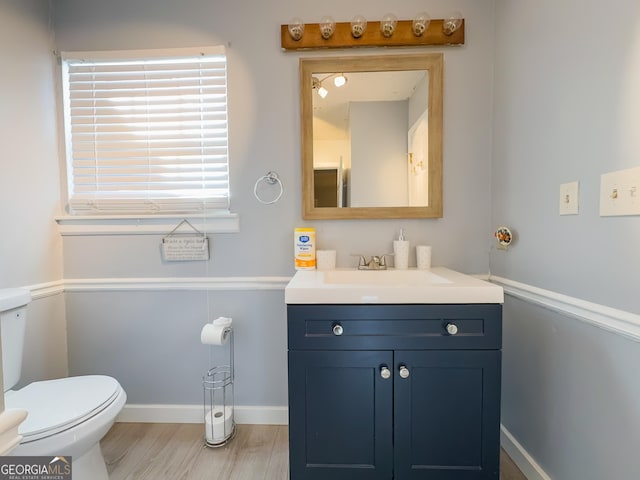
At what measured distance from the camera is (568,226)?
1114mm

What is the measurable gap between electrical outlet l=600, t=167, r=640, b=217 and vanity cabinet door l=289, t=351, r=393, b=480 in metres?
0.81

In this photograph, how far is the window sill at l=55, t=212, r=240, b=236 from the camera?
67.0 inches

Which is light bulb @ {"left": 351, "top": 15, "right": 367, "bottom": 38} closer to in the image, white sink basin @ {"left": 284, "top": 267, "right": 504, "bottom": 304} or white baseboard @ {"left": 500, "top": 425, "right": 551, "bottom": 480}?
white sink basin @ {"left": 284, "top": 267, "right": 504, "bottom": 304}

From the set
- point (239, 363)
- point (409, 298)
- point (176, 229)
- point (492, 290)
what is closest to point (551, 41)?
point (492, 290)

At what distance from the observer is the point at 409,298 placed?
A: 1.11 meters

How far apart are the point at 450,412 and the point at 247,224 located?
1240 millimetres

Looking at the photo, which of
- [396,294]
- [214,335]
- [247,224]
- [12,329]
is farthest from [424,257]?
[12,329]

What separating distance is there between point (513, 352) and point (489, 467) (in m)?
0.54

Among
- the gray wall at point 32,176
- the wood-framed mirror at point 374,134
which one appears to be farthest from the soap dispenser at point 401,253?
the gray wall at point 32,176

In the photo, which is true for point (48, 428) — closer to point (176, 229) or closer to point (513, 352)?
point (176, 229)

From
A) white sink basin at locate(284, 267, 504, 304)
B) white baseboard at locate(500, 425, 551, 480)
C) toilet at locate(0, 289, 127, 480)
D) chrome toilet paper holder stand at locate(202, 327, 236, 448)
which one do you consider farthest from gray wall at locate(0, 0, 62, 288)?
white baseboard at locate(500, 425, 551, 480)

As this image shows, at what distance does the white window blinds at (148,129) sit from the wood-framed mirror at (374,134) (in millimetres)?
490

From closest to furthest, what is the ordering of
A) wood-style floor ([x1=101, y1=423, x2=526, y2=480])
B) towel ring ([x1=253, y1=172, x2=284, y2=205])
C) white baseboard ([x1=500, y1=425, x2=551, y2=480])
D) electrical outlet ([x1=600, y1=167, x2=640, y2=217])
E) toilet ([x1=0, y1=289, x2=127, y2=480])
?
1. electrical outlet ([x1=600, y1=167, x2=640, y2=217])
2. toilet ([x1=0, y1=289, x2=127, y2=480])
3. white baseboard ([x1=500, y1=425, x2=551, y2=480])
4. wood-style floor ([x1=101, y1=423, x2=526, y2=480])
5. towel ring ([x1=253, y1=172, x2=284, y2=205])

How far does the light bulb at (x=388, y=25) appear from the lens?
1555 millimetres
